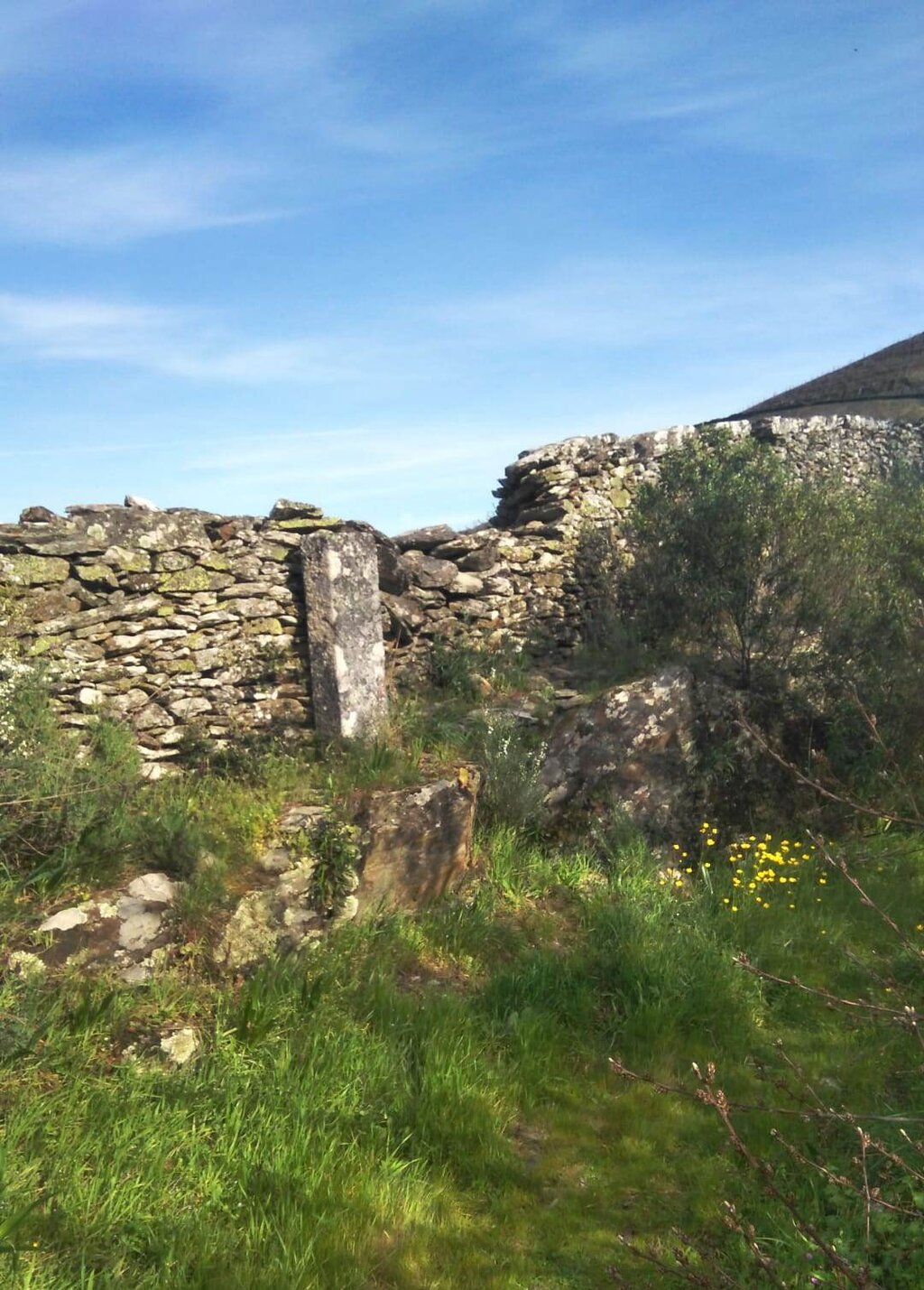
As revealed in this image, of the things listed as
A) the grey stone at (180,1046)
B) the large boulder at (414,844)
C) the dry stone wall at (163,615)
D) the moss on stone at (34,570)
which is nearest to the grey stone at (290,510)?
the dry stone wall at (163,615)

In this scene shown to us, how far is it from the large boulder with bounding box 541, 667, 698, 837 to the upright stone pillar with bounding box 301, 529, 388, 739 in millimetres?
1556

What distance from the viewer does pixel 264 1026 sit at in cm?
492

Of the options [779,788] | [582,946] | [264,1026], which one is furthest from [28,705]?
[779,788]

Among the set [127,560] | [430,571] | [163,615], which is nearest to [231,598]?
[163,615]

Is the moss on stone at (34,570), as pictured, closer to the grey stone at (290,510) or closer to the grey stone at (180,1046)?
the grey stone at (290,510)

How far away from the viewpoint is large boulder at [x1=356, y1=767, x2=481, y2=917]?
6.32 m

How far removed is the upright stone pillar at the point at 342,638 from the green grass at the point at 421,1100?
1943 millimetres

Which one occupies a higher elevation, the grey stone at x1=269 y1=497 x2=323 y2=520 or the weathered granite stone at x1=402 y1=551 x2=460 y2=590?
the grey stone at x1=269 y1=497 x2=323 y2=520

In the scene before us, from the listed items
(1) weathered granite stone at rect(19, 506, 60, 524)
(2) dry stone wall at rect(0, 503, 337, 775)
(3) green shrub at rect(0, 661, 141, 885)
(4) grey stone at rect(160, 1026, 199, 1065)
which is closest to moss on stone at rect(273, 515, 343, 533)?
(2) dry stone wall at rect(0, 503, 337, 775)

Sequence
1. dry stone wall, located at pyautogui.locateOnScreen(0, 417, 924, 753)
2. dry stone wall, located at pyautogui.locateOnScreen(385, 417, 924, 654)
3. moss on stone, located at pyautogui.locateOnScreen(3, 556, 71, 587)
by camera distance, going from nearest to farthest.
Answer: moss on stone, located at pyautogui.locateOnScreen(3, 556, 71, 587) < dry stone wall, located at pyautogui.locateOnScreen(0, 417, 924, 753) < dry stone wall, located at pyautogui.locateOnScreen(385, 417, 924, 654)

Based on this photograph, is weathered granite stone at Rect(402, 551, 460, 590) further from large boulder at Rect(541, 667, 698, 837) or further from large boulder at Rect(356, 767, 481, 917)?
large boulder at Rect(356, 767, 481, 917)

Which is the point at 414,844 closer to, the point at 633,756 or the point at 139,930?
the point at 139,930

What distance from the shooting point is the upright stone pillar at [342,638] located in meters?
7.75

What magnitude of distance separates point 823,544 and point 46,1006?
7.62 meters
